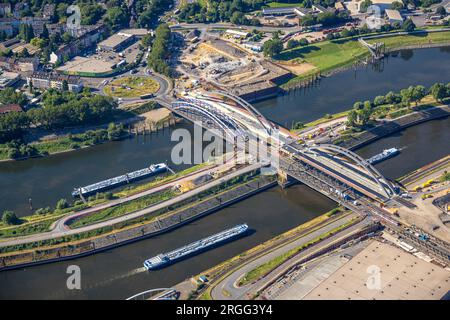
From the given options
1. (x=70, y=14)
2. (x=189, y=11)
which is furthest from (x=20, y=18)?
(x=189, y=11)

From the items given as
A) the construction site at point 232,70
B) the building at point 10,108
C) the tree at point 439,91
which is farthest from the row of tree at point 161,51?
the tree at point 439,91

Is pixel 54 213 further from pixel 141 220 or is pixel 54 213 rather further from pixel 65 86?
pixel 65 86

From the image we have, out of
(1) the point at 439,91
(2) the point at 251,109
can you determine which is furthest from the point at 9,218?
(1) the point at 439,91

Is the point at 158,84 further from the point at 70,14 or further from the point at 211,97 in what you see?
the point at 70,14

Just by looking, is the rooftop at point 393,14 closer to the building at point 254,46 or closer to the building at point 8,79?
the building at point 254,46

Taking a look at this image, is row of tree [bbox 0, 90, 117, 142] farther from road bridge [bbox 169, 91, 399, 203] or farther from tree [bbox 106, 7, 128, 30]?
tree [bbox 106, 7, 128, 30]

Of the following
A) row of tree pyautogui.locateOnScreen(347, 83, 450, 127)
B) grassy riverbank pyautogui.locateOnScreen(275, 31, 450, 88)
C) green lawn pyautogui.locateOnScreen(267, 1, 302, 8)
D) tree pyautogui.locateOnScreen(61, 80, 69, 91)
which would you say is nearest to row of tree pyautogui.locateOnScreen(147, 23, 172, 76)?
tree pyautogui.locateOnScreen(61, 80, 69, 91)
